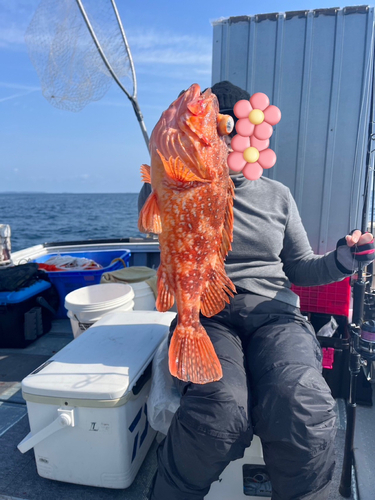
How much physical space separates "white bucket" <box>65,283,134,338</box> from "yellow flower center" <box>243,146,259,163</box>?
6.59 feet

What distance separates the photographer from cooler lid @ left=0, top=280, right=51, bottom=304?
4.11 metres

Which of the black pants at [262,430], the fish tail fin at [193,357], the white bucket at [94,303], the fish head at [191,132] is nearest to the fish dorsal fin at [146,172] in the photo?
the fish head at [191,132]

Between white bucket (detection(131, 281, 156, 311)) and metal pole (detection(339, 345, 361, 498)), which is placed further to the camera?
white bucket (detection(131, 281, 156, 311))

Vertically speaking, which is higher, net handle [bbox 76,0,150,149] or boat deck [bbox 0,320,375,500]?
net handle [bbox 76,0,150,149]

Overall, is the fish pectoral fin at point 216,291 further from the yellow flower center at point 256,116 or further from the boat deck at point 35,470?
the boat deck at point 35,470

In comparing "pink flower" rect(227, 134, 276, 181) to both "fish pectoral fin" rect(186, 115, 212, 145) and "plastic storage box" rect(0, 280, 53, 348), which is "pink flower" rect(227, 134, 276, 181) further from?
"plastic storage box" rect(0, 280, 53, 348)

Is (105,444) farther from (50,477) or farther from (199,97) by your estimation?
(199,97)

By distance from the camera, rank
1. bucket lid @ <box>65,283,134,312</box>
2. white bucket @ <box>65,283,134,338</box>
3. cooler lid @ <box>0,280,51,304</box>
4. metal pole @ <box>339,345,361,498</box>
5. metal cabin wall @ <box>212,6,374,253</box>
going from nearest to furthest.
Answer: metal pole @ <box>339,345,361,498</box> → white bucket @ <box>65,283,134,338</box> → bucket lid @ <box>65,283,134,312</box> → metal cabin wall @ <box>212,6,374,253</box> → cooler lid @ <box>0,280,51,304</box>

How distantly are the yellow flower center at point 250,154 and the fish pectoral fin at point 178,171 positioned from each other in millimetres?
307

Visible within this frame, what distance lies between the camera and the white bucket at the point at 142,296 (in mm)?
3920

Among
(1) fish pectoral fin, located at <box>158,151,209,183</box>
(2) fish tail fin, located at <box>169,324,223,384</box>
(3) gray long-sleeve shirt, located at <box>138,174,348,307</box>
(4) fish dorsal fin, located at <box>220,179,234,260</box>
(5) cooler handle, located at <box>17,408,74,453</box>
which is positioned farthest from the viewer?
(3) gray long-sleeve shirt, located at <box>138,174,348,307</box>

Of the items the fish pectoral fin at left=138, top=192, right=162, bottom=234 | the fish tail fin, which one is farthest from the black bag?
the fish pectoral fin at left=138, top=192, right=162, bottom=234

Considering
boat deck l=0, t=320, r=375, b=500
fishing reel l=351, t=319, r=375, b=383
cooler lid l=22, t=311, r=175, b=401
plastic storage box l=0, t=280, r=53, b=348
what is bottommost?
boat deck l=0, t=320, r=375, b=500

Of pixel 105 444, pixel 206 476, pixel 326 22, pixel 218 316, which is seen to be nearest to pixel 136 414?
pixel 105 444
